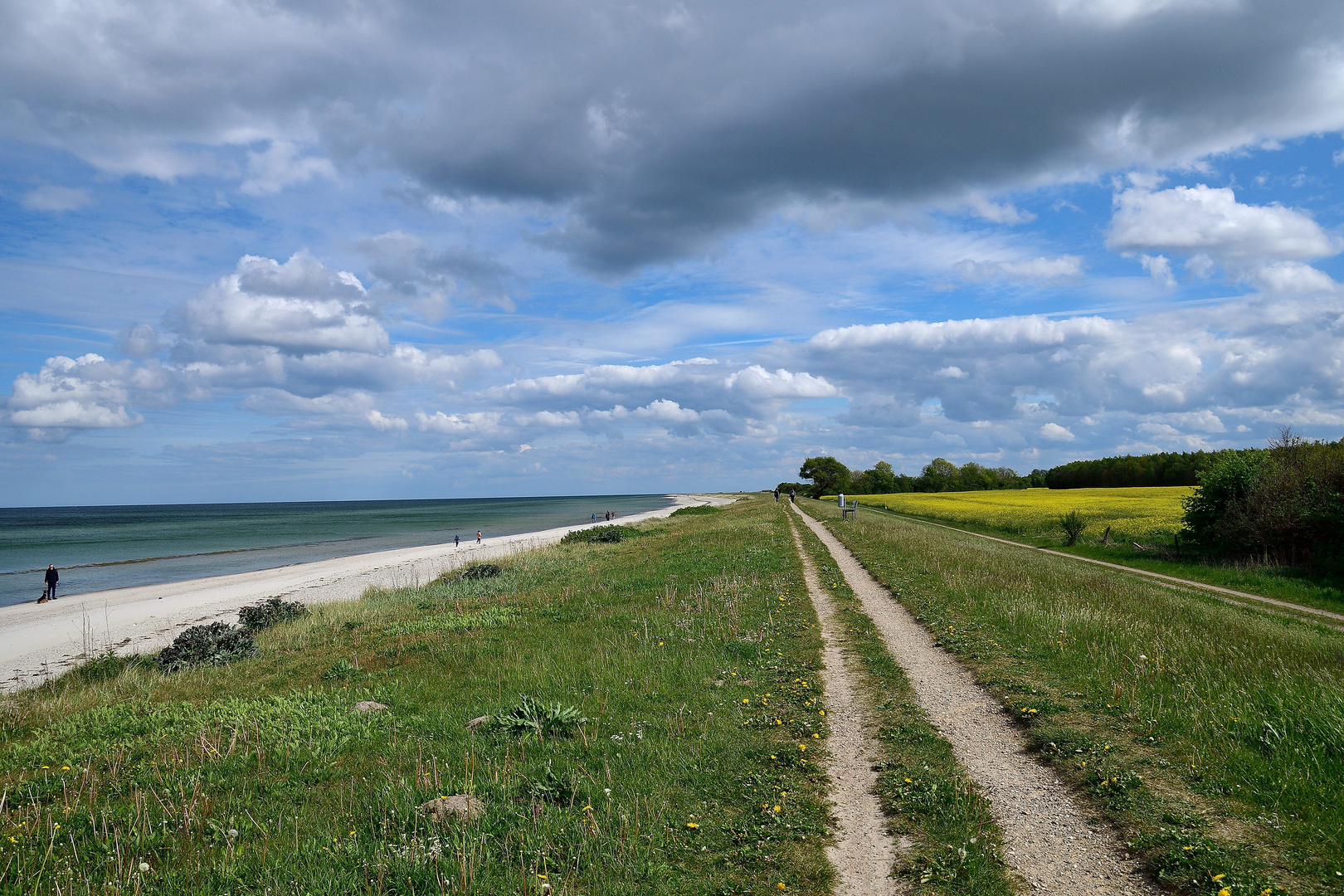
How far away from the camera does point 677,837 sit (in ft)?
20.3

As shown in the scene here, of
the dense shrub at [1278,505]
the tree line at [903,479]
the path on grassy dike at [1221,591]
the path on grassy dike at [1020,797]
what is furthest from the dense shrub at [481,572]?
the tree line at [903,479]

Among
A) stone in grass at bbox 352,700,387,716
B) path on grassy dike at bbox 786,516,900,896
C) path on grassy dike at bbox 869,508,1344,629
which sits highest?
path on grassy dike at bbox 786,516,900,896

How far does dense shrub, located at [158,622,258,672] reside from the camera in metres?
16.5

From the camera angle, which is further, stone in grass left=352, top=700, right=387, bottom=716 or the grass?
the grass

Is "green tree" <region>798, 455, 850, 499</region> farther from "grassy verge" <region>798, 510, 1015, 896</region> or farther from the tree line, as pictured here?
"grassy verge" <region>798, 510, 1015, 896</region>

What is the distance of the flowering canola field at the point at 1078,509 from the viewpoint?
41.1 meters

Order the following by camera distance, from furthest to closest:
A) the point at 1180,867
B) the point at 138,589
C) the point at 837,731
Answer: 1. the point at 138,589
2. the point at 837,731
3. the point at 1180,867

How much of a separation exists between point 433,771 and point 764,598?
38.9 ft

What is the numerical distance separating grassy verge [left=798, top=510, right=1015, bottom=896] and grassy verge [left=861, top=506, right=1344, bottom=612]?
20830mm

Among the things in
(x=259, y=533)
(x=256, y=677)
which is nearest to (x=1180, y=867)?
(x=256, y=677)

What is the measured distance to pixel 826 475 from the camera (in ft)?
495

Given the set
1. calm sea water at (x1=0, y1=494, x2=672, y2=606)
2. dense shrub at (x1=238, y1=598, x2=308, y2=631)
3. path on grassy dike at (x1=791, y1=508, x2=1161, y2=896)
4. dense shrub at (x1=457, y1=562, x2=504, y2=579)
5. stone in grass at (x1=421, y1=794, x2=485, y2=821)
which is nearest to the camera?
path on grassy dike at (x1=791, y1=508, x2=1161, y2=896)

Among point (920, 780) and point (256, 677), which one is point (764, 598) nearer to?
point (920, 780)

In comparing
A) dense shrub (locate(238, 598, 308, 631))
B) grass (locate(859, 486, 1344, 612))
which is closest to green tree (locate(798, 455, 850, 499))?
grass (locate(859, 486, 1344, 612))
